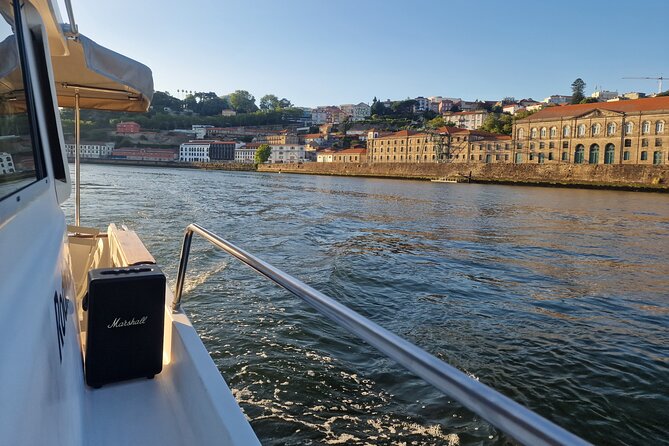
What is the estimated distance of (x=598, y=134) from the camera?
63.5 m

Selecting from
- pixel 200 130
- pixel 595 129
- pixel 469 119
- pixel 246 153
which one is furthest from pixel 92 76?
pixel 200 130

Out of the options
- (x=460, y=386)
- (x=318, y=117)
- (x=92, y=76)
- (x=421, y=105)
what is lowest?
(x=460, y=386)

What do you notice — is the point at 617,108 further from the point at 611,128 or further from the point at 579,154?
the point at 579,154

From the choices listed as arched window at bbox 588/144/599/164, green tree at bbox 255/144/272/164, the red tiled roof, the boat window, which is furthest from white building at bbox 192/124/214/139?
the boat window

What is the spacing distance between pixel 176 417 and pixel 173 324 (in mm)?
553

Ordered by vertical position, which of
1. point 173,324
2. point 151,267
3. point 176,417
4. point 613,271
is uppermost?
point 151,267

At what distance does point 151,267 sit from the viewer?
2387mm

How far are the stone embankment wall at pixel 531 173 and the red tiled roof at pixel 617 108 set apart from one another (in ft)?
38.2

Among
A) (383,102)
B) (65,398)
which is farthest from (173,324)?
(383,102)

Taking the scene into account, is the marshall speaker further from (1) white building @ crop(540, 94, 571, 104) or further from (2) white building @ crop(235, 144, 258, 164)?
(1) white building @ crop(540, 94, 571, 104)

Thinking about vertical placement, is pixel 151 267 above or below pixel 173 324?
above

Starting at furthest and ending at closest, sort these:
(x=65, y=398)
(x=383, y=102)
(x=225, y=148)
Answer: (x=383, y=102) → (x=225, y=148) → (x=65, y=398)

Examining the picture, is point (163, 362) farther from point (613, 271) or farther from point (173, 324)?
point (613, 271)

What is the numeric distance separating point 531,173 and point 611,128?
12135 millimetres
